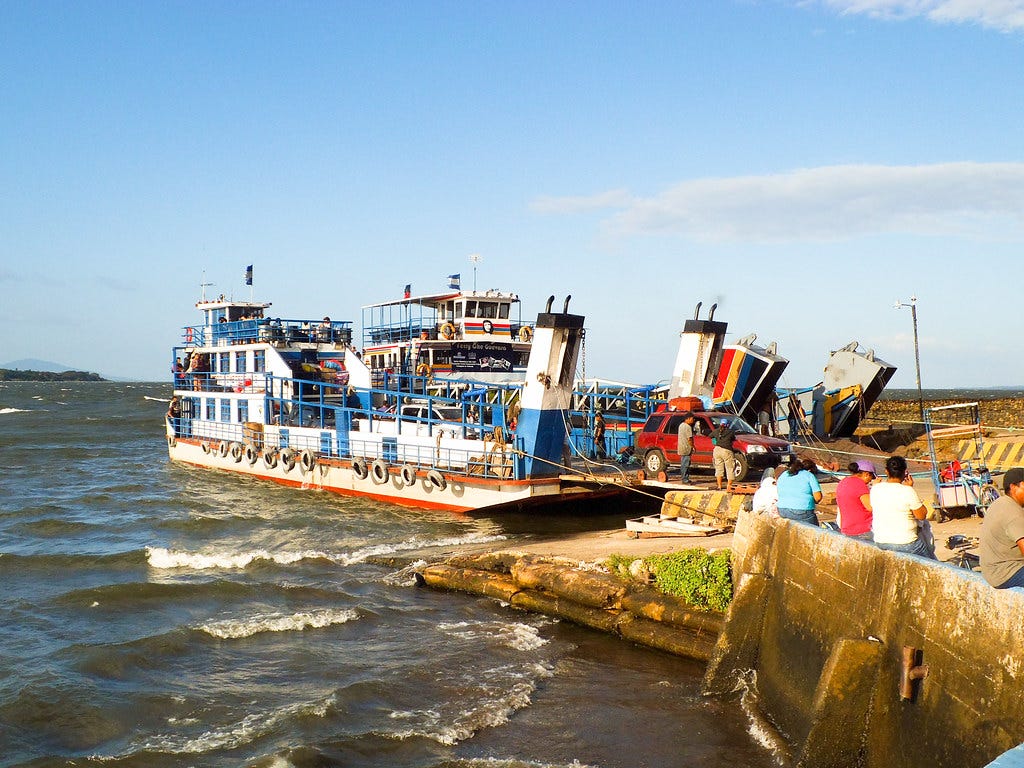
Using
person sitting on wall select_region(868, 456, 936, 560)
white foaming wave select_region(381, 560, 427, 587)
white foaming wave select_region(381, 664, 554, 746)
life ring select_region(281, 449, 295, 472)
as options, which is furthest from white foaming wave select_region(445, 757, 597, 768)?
life ring select_region(281, 449, 295, 472)

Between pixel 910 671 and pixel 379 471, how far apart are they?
804 inches

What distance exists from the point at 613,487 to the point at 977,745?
51.4ft

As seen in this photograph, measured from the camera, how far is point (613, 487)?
22031mm

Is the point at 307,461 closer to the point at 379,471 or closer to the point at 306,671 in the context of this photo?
the point at 379,471

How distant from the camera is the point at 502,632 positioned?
43.8 feet

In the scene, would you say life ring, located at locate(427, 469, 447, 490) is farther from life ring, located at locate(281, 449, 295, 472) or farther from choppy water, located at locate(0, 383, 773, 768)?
life ring, located at locate(281, 449, 295, 472)

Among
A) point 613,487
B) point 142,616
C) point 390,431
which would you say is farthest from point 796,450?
point 142,616

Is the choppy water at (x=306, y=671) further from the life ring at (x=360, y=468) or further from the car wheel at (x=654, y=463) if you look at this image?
the life ring at (x=360, y=468)

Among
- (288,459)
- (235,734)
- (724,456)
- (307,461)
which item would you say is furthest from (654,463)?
(235,734)

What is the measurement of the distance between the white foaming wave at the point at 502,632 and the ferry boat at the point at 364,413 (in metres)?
8.59

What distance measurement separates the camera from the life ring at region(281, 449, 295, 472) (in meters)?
30.0

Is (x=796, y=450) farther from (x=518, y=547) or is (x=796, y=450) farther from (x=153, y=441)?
(x=153, y=441)

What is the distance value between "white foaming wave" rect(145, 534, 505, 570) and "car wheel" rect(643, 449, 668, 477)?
4294mm

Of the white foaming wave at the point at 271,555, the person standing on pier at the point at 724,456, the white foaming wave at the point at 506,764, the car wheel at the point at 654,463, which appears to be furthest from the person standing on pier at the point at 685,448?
the white foaming wave at the point at 506,764
